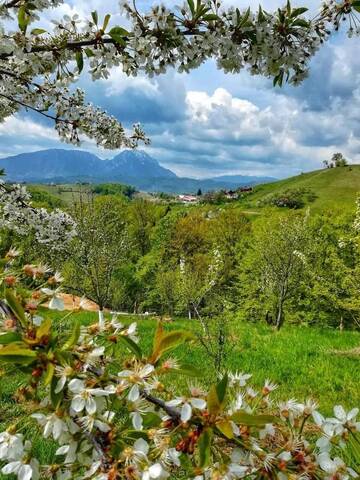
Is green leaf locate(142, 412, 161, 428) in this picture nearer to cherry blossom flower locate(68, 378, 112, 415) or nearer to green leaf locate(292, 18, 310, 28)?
cherry blossom flower locate(68, 378, 112, 415)

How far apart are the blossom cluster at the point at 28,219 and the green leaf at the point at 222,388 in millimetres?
4971

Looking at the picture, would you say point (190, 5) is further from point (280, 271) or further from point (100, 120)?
point (280, 271)

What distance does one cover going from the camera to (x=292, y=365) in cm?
871

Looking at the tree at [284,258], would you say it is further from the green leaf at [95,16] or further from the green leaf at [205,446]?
the green leaf at [205,446]

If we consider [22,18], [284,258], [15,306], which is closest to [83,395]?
[15,306]

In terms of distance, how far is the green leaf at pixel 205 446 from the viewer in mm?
1178

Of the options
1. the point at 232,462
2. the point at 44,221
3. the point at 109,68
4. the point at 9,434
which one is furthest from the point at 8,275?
the point at 44,221

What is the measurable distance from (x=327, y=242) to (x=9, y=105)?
3048 centimetres

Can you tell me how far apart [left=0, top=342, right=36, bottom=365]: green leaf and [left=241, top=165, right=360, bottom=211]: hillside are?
103832 millimetres

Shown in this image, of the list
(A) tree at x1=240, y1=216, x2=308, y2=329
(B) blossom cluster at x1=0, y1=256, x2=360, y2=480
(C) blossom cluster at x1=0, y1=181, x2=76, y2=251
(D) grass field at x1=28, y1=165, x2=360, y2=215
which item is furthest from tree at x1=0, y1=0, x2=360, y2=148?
(D) grass field at x1=28, y1=165, x2=360, y2=215

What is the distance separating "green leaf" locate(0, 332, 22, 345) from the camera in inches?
45.1

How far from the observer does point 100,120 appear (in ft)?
17.7

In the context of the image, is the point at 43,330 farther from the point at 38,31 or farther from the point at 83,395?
the point at 38,31

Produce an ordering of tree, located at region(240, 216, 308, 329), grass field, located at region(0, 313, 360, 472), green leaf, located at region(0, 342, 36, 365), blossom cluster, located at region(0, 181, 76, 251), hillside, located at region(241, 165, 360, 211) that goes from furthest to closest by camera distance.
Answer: hillside, located at region(241, 165, 360, 211)
tree, located at region(240, 216, 308, 329)
grass field, located at region(0, 313, 360, 472)
blossom cluster, located at region(0, 181, 76, 251)
green leaf, located at region(0, 342, 36, 365)
